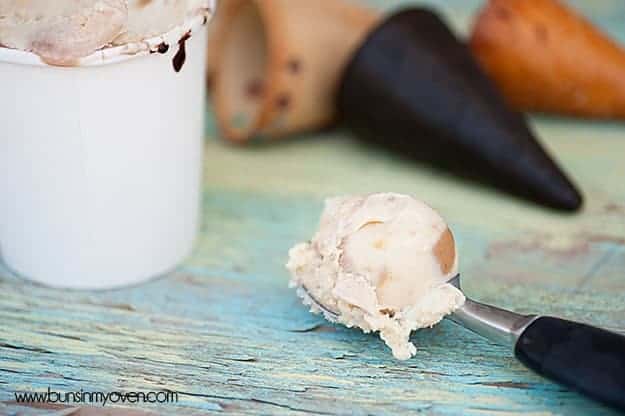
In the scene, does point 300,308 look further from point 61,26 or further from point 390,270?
point 61,26

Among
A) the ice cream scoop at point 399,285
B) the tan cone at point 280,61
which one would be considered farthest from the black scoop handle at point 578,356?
the tan cone at point 280,61

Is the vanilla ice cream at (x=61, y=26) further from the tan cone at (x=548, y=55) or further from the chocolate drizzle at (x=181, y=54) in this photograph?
the tan cone at (x=548, y=55)

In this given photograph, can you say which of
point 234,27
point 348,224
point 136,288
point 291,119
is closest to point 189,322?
point 136,288

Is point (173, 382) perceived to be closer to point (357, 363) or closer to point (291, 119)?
point (357, 363)

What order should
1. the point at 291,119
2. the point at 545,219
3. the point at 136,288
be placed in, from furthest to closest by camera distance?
the point at 291,119 < the point at 545,219 < the point at 136,288

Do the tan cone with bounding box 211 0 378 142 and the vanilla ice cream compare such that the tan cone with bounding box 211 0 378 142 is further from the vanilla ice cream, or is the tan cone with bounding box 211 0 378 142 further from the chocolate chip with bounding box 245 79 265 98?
the vanilla ice cream
